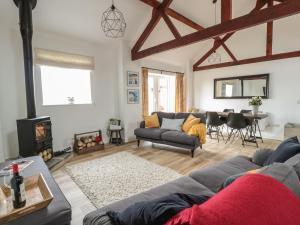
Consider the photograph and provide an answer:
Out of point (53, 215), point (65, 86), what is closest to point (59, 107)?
point (65, 86)

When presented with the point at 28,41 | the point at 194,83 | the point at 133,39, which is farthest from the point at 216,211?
the point at 194,83

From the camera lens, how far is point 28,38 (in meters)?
2.97

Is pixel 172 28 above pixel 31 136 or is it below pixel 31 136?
above

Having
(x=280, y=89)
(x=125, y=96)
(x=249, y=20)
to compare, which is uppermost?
(x=249, y=20)

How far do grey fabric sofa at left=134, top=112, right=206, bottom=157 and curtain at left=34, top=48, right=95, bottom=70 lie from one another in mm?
2065

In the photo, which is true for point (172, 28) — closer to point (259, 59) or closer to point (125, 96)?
point (125, 96)

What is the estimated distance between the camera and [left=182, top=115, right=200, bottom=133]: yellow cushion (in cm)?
387

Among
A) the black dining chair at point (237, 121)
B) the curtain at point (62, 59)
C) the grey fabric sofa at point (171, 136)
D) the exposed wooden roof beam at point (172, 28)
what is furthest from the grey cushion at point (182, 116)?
the curtain at point (62, 59)

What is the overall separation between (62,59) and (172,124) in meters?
2.92

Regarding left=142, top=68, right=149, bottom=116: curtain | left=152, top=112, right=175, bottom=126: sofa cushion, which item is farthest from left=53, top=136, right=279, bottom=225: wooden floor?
left=142, top=68, right=149, bottom=116: curtain

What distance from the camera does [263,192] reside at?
29.0 inches

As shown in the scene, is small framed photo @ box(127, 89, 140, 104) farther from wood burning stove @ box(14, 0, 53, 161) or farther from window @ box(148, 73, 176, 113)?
wood burning stove @ box(14, 0, 53, 161)

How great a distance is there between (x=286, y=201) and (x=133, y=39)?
485 cm

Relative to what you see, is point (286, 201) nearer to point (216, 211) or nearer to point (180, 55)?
point (216, 211)
